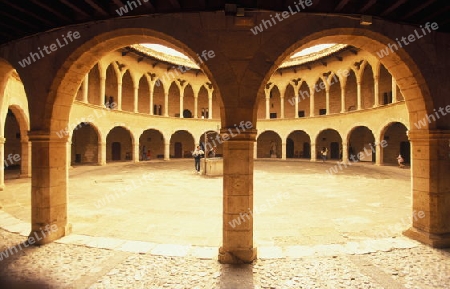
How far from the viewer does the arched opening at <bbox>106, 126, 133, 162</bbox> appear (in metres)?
25.6

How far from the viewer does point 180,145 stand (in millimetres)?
30344

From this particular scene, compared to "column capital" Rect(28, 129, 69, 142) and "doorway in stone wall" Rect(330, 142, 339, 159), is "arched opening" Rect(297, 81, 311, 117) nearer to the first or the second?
"doorway in stone wall" Rect(330, 142, 339, 159)

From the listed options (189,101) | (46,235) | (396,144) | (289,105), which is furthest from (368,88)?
(46,235)

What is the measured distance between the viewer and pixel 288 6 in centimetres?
446

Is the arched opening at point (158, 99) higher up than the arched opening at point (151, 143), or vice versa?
the arched opening at point (158, 99)

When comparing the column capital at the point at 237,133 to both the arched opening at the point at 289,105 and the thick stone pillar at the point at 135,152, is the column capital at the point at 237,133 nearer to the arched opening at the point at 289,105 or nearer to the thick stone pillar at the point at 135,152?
the thick stone pillar at the point at 135,152

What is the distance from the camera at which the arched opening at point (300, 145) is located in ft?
97.0

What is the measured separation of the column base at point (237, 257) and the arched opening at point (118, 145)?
23.4 meters

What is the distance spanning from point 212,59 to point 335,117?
70.6 feet

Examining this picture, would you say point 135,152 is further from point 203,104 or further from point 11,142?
point 203,104

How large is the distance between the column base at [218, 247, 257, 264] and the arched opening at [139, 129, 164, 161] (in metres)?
24.5

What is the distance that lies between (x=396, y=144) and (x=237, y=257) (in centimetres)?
2365

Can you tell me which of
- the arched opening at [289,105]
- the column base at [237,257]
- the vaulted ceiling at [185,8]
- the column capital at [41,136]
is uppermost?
the arched opening at [289,105]

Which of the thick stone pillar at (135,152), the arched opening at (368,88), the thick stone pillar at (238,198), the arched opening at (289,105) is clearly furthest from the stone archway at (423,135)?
the arched opening at (289,105)
